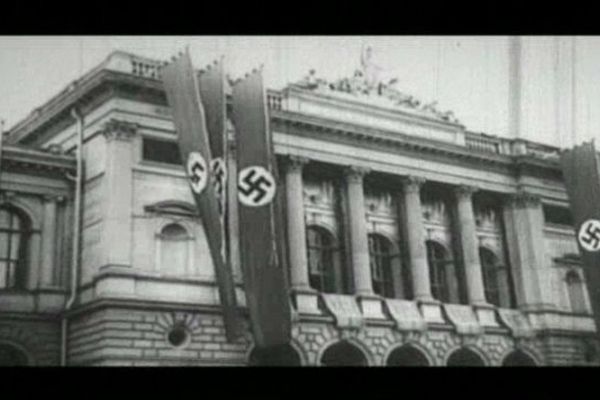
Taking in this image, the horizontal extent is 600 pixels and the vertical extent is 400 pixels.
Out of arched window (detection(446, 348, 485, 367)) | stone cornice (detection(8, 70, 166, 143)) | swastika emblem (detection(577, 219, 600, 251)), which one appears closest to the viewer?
stone cornice (detection(8, 70, 166, 143))

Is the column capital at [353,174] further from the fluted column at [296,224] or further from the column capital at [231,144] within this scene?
the column capital at [231,144]

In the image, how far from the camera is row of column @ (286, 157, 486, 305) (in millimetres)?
14789

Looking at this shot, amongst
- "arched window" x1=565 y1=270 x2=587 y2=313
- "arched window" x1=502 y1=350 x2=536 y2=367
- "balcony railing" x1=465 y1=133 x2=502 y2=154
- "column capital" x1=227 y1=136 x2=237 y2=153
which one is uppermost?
"balcony railing" x1=465 y1=133 x2=502 y2=154

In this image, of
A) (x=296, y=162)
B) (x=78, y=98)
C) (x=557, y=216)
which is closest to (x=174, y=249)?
(x=78, y=98)

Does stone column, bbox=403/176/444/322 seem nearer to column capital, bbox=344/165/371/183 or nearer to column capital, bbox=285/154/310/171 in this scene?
column capital, bbox=344/165/371/183

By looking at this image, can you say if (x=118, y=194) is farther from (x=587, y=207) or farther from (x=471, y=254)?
(x=587, y=207)

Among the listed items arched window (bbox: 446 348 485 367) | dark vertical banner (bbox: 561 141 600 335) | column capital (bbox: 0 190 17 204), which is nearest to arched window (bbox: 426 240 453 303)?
arched window (bbox: 446 348 485 367)

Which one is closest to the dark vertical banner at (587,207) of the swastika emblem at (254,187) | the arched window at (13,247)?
the swastika emblem at (254,187)

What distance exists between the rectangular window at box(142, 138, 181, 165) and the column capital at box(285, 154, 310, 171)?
1.89 metres

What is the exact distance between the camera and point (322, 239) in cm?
1543

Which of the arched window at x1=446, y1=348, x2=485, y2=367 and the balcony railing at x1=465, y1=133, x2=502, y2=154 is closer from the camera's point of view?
the arched window at x1=446, y1=348, x2=485, y2=367

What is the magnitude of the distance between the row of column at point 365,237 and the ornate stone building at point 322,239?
0.09 feet
